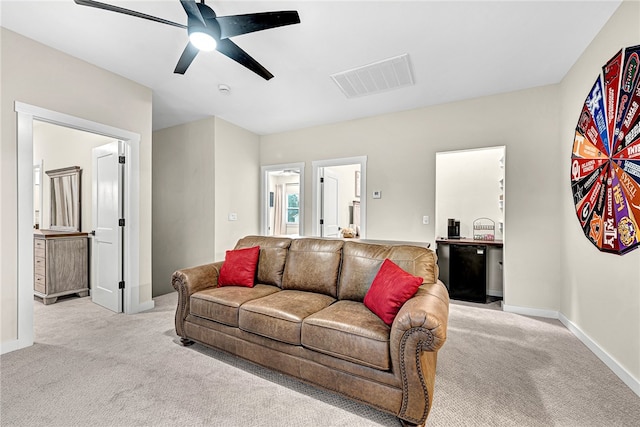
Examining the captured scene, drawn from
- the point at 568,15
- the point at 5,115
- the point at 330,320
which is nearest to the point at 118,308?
the point at 5,115

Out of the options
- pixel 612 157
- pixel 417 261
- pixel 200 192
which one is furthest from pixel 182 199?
pixel 612 157

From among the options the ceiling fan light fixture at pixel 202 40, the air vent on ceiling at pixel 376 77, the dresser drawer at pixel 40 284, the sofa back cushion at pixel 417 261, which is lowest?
the dresser drawer at pixel 40 284

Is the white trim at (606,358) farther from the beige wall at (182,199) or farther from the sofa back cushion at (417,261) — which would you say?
the beige wall at (182,199)

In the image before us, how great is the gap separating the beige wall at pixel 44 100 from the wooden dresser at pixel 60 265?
1.36 m

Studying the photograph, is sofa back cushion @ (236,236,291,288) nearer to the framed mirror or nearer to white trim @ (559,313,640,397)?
white trim @ (559,313,640,397)

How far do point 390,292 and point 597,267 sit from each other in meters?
2.01

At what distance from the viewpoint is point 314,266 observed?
2.56 m

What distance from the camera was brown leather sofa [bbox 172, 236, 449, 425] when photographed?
1511mm

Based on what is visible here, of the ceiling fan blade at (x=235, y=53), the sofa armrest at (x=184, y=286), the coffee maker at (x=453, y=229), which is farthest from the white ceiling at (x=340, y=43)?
the sofa armrest at (x=184, y=286)

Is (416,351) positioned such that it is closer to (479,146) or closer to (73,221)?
(479,146)

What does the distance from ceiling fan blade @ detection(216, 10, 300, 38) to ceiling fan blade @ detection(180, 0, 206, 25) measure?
111 millimetres

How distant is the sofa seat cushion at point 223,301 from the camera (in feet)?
7.21

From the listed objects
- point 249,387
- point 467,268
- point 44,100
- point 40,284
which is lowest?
point 249,387

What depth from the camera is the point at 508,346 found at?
2559 millimetres
